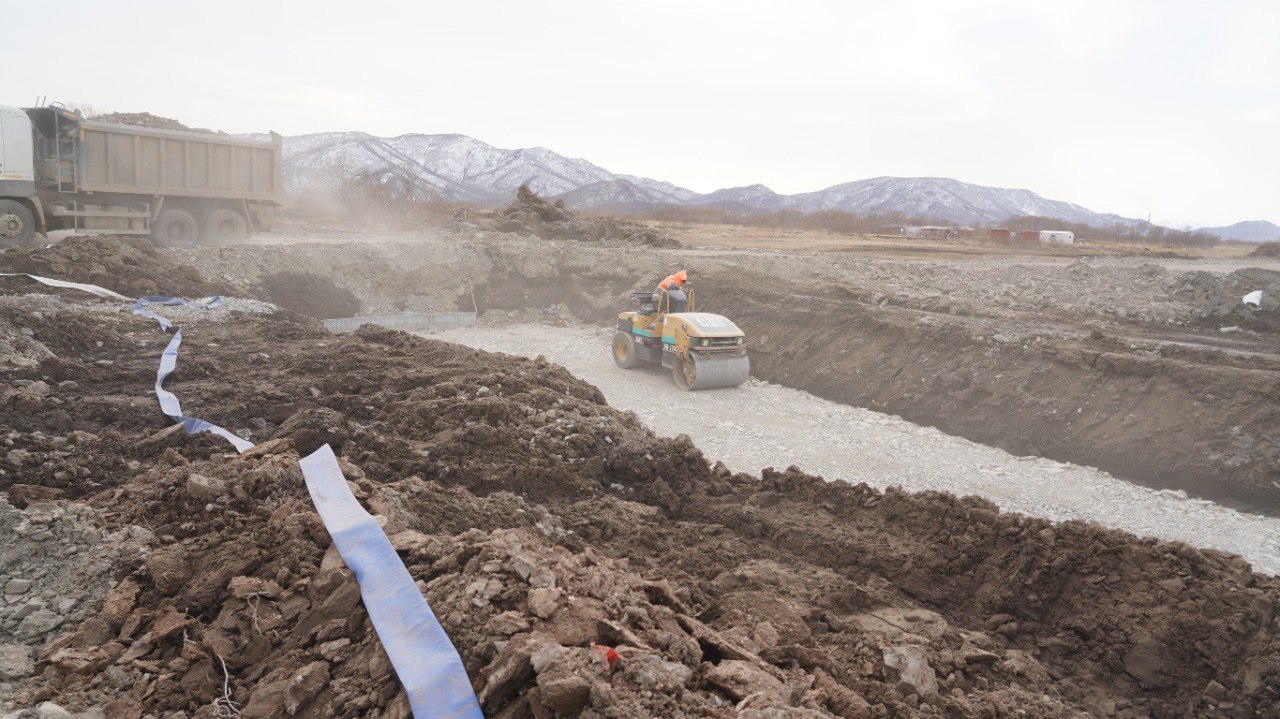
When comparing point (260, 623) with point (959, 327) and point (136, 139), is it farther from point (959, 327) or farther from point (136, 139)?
point (136, 139)

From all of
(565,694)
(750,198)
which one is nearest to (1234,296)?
(565,694)

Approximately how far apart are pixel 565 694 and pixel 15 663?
271 cm

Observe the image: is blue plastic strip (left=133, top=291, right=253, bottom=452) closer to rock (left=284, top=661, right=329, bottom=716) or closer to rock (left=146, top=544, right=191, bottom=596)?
rock (left=146, top=544, right=191, bottom=596)

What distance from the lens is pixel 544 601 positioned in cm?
346

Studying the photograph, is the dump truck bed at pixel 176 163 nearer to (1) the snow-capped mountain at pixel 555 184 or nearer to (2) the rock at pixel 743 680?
(1) the snow-capped mountain at pixel 555 184

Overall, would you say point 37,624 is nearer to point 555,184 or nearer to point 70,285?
point 70,285

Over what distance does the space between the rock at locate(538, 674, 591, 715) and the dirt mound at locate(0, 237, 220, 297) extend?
1392 centimetres

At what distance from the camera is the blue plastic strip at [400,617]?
9.86ft

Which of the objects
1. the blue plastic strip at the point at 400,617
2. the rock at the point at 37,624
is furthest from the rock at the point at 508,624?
the rock at the point at 37,624

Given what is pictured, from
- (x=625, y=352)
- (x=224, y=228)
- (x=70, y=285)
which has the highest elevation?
(x=224, y=228)

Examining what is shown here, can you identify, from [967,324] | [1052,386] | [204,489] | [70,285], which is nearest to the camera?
[204,489]

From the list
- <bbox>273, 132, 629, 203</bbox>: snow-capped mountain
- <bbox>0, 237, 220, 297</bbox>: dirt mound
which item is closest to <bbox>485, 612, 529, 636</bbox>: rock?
<bbox>0, 237, 220, 297</bbox>: dirt mound

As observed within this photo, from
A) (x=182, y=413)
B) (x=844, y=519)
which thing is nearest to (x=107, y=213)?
(x=182, y=413)

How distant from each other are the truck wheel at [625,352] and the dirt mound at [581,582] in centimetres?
575
